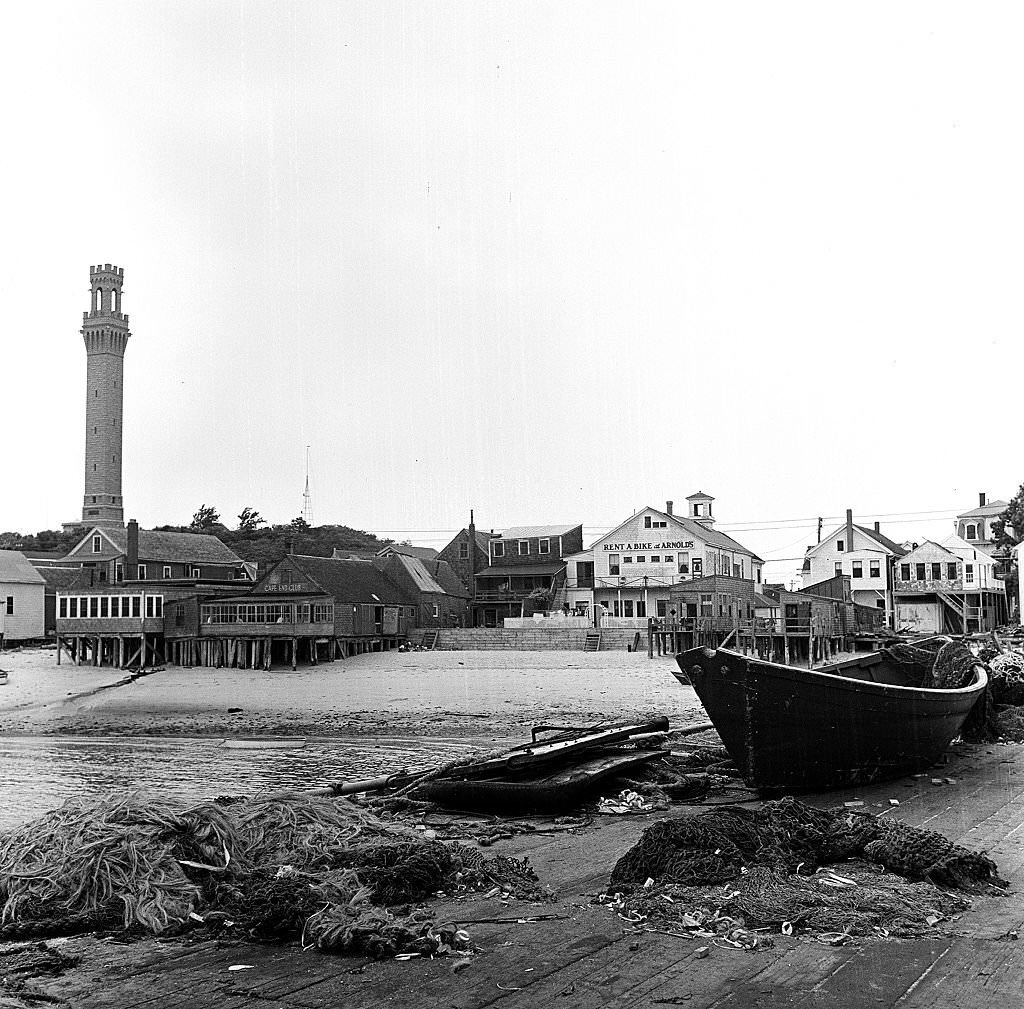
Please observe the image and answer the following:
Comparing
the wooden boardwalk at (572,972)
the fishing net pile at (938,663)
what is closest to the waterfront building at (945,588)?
the fishing net pile at (938,663)

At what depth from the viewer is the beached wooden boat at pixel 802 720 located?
481 inches

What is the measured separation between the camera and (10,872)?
8.00m

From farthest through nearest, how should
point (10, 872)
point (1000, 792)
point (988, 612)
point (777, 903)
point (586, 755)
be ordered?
point (988, 612), point (586, 755), point (1000, 792), point (10, 872), point (777, 903)

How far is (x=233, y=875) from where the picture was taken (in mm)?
8383

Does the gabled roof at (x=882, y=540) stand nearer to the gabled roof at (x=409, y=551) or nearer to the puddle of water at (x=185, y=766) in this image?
the gabled roof at (x=409, y=551)

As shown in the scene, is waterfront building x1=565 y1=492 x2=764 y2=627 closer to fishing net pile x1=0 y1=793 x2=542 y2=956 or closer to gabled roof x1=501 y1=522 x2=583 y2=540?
gabled roof x1=501 y1=522 x2=583 y2=540

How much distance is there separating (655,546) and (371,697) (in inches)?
1245

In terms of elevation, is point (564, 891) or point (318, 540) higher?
point (318, 540)

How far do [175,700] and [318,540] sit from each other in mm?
65850

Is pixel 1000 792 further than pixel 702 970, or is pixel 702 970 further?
pixel 1000 792

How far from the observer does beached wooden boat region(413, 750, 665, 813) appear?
458 inches

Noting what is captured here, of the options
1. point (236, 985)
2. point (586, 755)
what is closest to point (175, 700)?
point (586, 755)

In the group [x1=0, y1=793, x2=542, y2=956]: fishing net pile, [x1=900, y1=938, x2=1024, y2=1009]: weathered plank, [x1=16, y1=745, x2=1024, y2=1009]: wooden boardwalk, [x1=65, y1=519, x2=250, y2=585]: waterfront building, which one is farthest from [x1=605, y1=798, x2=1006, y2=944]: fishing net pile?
[x1=65, y1=519, x2=250, y2=585]: waterfront building

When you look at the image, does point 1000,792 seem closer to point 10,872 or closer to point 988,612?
point 10,872
